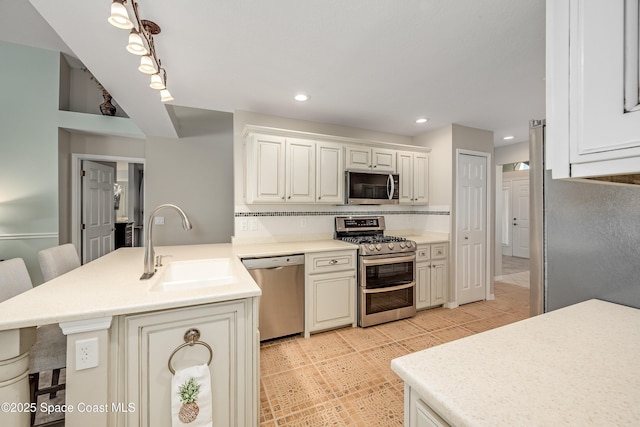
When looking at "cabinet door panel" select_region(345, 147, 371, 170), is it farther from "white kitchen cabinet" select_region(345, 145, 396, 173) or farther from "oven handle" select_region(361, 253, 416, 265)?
"oven handle" select_region(361, 253, 416, 265)

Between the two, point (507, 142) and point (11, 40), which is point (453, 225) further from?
point (11, 40)

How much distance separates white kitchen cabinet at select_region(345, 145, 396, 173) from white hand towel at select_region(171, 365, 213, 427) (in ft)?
8.38

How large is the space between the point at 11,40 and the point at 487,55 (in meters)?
5.01

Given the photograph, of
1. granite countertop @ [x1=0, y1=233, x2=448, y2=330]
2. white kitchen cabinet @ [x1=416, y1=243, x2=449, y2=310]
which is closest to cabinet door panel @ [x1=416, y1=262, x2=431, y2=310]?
white kitchen cabinet @ [x1=416, y1=243, x2=449, y2=310]

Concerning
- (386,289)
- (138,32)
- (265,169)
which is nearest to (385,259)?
(386,289)

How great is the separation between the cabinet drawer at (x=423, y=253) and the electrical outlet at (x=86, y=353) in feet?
10.0

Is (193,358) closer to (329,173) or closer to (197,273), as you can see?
(197,273)

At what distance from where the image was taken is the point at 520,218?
6609 millimetres

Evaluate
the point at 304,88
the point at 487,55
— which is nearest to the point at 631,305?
the point at 487,55

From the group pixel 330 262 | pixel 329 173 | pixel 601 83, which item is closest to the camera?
pixel 601 83

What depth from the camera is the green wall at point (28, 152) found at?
10.1 ft

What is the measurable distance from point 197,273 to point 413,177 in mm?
2956

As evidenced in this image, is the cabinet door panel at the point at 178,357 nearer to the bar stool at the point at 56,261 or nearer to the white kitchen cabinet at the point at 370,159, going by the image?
the bar stool at the point at 56,261

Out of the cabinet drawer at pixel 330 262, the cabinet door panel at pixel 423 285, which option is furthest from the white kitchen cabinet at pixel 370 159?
the cabinet door panel at pixel 423 285
